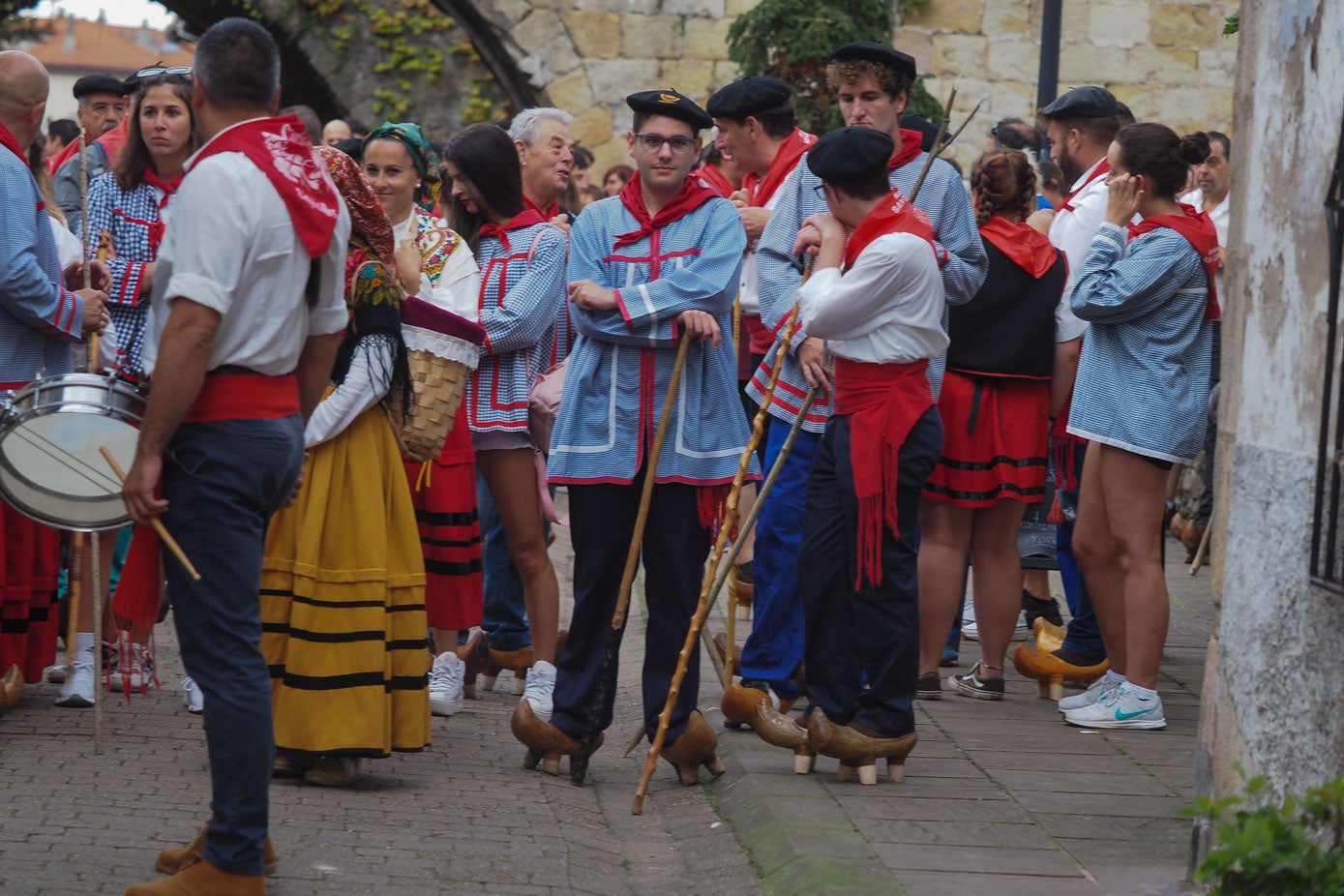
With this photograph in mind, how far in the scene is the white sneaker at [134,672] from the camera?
662 centimetres

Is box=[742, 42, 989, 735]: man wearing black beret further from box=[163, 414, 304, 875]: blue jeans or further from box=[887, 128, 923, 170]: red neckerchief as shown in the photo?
box=[163, 414, 304, 875]: blue jeans

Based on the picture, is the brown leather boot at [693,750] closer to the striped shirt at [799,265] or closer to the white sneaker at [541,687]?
the white sneaker at [541,687]

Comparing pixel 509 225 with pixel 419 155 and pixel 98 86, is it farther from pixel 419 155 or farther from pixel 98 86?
pixel 98 86

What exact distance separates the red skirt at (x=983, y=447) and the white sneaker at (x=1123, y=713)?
84 centimetres

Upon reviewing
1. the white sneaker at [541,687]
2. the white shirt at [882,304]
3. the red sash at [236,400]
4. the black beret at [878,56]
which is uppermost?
the black beret at [878,56]

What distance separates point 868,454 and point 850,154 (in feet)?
2.91

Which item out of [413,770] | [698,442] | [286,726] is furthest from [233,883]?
[698,442]

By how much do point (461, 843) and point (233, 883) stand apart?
90 centimetres

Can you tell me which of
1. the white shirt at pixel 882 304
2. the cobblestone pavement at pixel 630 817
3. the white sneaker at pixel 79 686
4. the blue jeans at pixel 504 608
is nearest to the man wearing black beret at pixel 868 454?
the white shirt at pixel 882 304

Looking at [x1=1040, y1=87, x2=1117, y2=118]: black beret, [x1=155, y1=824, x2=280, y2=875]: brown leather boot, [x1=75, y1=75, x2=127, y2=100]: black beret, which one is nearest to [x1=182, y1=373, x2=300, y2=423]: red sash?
[x1=155, y1=824, x2=280, y2=875]: brown leather boot

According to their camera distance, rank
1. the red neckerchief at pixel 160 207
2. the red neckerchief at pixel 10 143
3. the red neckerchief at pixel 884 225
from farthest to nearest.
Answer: the red neckerchief at pixel 160 207, the red neckerchief at pixel 10 143, the red neckerchief at pixel 884 225

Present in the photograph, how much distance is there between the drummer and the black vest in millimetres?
Result: 3117

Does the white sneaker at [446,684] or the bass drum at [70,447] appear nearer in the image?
the bass drum at [70,447]

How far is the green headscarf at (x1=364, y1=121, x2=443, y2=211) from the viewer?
6.44m
